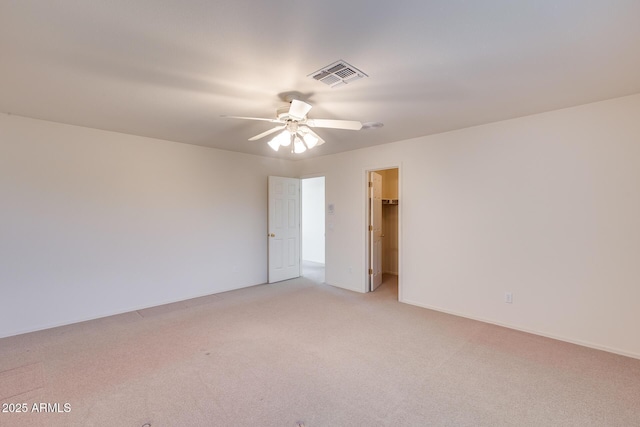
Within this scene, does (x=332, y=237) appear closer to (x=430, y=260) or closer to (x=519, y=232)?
(x=430, y=260)

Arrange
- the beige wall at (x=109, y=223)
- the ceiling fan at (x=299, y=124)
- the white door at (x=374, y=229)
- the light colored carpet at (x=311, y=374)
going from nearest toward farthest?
1. the light colored carpet at (x=311, y=374)
2. the ceiling fan at (x=299, y=124)
3. the beige wall at (x=109, y=223)
4. the white door at (x=374, y=229)

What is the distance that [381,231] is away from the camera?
560 centimetres

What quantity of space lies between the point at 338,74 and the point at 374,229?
10.6 feet

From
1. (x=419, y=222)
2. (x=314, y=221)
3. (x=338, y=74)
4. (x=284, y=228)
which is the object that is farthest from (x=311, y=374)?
(x=314, y=221)

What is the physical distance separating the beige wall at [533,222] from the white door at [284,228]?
6.99 feet

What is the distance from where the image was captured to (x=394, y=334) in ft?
10.6

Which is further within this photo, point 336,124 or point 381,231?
point 381,231

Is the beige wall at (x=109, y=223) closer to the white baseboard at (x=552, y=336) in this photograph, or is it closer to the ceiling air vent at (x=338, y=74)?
the ceiling air vent at (x=338, y=74)

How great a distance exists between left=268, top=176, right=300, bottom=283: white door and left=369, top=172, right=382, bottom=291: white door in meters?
1.74

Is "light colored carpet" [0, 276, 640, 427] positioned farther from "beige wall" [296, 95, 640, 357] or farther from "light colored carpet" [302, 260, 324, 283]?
"light colored carpet" [302, 260, 324, 283]

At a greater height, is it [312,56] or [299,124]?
[312,56]

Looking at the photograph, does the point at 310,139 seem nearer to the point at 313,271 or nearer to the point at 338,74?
the point at 338,74

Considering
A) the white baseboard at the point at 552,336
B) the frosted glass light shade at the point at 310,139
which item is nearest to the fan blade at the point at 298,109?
the frosted glass light shade at the point at 310,139

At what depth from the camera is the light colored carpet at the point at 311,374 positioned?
76.7 inches
